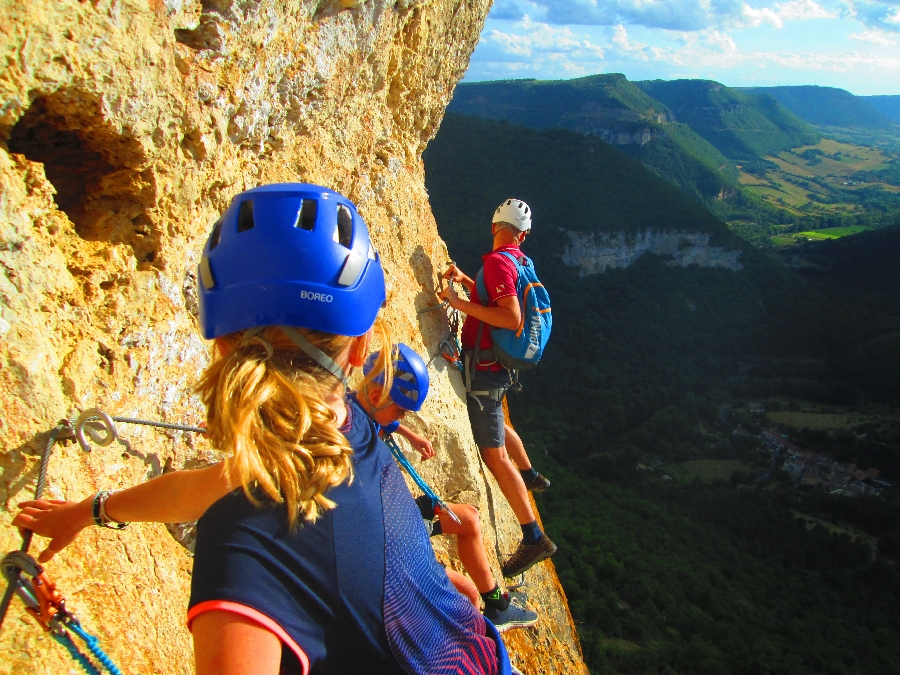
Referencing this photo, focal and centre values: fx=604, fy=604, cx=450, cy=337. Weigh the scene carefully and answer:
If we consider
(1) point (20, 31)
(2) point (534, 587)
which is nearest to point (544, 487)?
(2) point (534, 587)

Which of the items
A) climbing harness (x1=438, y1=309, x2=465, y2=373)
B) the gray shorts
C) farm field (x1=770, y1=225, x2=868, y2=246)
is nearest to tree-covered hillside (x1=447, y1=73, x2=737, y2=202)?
farm field (x1=770, y1=225, x2=868, y2=246)

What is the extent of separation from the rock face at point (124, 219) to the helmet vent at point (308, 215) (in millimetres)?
1042

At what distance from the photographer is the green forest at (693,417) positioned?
22891 millimetres

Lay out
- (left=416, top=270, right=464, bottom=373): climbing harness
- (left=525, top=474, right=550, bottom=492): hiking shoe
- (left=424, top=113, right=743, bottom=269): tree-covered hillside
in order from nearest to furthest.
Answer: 1. (left=416, top=270, right=464, bottom=373): climbing harness
2. (left=525, top=474, right=550, bottom=492): hiking shoe
3. (left=424, top=113, right=743, bottom=269): tree-covered hillside

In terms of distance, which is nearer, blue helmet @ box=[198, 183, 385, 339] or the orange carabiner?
blue helmet @ box=[198, 183, 385, 339]

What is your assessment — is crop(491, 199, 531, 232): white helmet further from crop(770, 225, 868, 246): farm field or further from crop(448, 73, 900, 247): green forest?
crop(770, 225, 868, 246): farm field

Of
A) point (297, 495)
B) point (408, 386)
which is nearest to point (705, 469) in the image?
point (408, 386)

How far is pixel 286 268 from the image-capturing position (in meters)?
1.46

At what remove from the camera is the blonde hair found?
1.22 metres

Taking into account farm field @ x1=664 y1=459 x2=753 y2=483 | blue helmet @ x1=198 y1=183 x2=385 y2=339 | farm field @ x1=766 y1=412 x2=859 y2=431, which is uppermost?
blue helmet @ x1=198 y1=183 x2=385 y2=339

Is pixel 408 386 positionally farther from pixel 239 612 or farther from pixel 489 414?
pixel 489 414

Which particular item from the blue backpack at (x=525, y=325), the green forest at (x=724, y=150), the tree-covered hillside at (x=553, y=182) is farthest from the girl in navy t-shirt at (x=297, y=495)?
the green forest at (x=724, y=150)

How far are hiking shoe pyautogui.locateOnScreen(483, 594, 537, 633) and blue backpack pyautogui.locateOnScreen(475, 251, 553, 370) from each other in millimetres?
1560

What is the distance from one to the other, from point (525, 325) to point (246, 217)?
2.85 m
